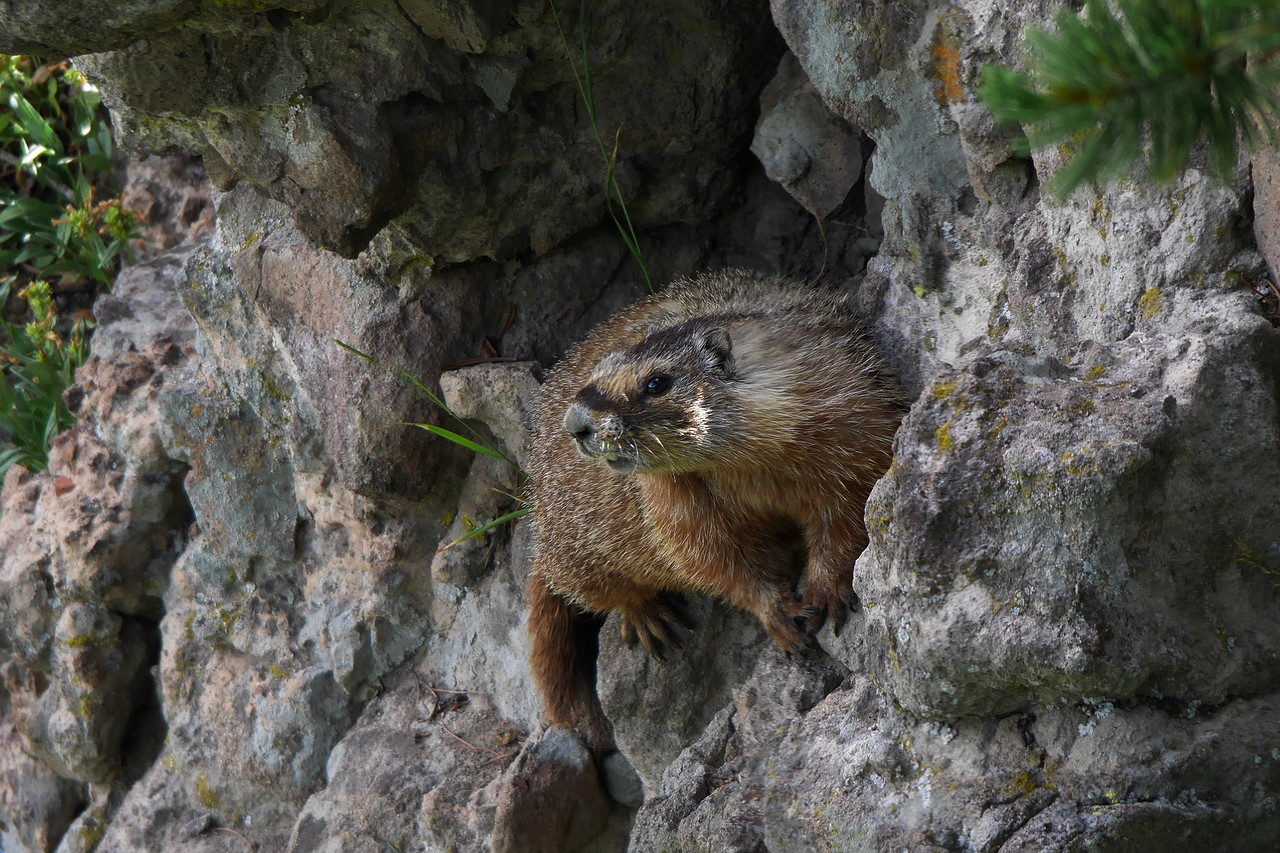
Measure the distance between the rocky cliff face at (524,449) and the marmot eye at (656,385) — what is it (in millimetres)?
870

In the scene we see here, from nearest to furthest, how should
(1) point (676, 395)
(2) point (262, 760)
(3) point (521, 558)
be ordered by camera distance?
(1) point (676, 395) < (3) point (521, 558) < (2) point (262, 760)

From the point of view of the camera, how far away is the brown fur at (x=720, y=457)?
139 inches

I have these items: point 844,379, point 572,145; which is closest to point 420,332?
point 572,145

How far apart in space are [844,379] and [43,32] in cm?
272

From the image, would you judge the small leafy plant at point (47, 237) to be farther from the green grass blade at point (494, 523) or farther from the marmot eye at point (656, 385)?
the marmot eye at point (656, 385)

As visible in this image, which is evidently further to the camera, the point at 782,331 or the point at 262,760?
the point at 262,760

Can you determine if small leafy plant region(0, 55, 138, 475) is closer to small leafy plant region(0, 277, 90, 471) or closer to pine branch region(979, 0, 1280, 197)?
small leafy plant region(0, 277, 90, 471)

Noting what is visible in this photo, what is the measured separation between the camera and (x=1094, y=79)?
4.77 ft

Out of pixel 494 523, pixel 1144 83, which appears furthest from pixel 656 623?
pixel 1144 83

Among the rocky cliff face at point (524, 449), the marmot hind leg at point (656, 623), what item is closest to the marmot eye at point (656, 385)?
the rocky cliff face at point (524, 449)

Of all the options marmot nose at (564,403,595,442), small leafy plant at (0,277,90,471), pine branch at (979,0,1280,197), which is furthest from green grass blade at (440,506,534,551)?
pine branch at (979,0,1280,197)

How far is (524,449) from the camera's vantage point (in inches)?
189

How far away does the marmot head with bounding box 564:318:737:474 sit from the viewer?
344cm

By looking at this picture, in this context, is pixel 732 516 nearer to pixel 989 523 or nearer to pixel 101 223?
pixel 989 523
